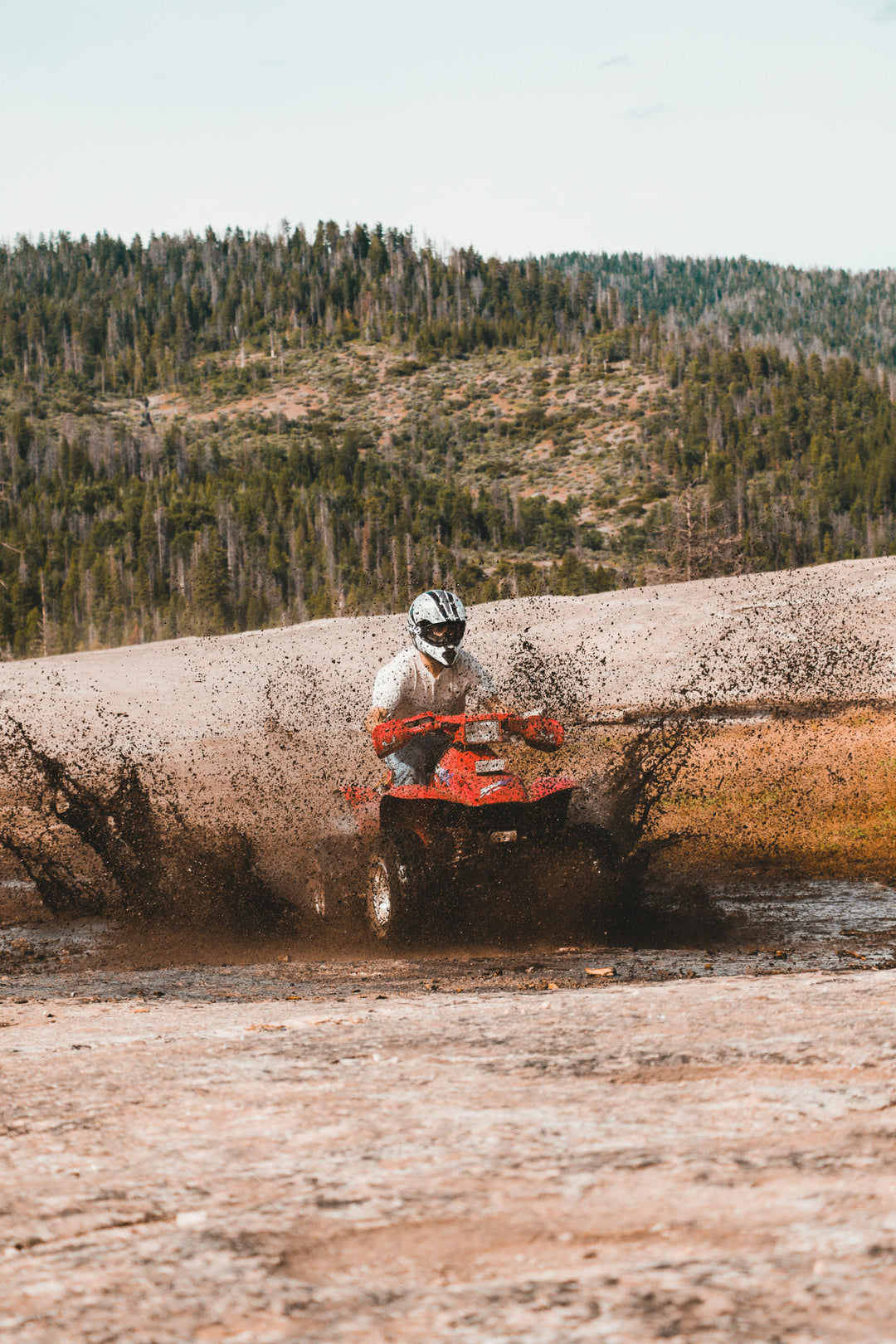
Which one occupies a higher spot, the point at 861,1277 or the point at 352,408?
the point at 352,408

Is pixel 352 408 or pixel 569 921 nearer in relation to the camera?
pixel 569 921

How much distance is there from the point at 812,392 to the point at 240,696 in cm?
12486

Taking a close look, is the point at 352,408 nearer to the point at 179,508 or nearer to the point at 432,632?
the point at 179,508

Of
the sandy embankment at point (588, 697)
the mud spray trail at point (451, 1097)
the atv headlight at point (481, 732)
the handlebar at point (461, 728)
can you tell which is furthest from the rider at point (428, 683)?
the sandy embankment at point (588, 697)

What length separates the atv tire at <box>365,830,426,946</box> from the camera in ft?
27.0

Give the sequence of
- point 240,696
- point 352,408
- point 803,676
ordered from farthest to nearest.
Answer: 1. point 352,408
2. point 240,696
3. point 803,676

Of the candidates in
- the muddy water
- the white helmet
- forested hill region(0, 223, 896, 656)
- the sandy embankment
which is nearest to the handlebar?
the white helmet

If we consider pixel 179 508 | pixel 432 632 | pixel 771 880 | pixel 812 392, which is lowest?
pixel 771 880

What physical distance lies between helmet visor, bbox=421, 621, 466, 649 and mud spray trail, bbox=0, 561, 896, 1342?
154 centimetres

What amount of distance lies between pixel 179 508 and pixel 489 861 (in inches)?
5207

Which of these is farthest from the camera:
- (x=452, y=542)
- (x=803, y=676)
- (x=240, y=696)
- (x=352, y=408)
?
(x=352, y=408)

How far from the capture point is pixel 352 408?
162250mm

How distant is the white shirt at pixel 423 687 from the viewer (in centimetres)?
892

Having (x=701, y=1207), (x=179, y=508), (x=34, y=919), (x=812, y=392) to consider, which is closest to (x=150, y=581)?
(x=179, y=508)
